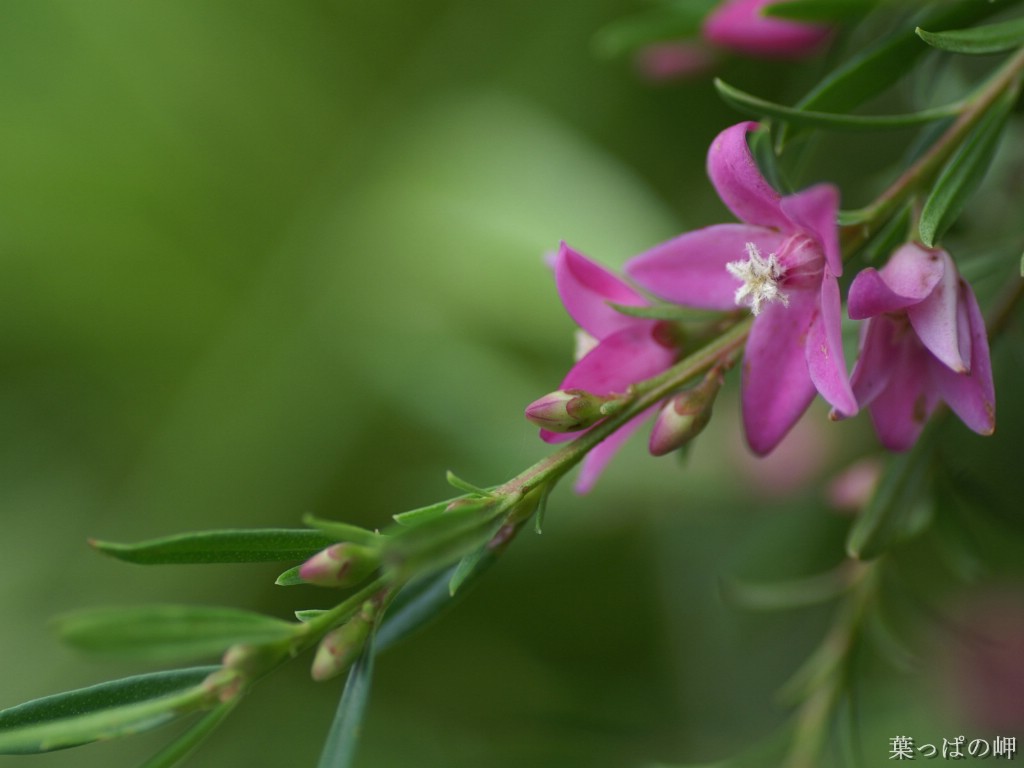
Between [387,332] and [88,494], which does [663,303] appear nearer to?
[387,332]

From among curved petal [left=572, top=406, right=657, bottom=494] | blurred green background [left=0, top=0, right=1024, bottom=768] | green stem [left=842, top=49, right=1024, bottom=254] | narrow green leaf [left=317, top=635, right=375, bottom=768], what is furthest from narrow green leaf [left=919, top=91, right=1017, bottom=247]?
blurred green background [left=0, top=0, right=1024, bottom=768]

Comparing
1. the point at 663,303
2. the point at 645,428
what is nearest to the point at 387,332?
the point at 645,428

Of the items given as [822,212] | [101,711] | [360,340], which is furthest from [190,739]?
Answer: [360,340]

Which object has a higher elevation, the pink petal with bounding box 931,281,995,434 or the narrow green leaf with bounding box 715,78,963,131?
the narrow green leaf with bounding box 715,78,963,131

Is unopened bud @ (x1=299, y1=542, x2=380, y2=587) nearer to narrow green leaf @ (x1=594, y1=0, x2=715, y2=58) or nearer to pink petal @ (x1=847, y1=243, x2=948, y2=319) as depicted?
pink petal @ (x1=847, y1=243, x2=948, y2=319)

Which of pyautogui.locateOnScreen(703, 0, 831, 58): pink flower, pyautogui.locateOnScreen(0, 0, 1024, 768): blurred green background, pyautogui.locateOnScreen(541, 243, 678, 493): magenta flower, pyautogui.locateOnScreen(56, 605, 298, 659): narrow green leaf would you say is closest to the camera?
pyautogui.locateOnScreen(56, 605, 298, 659): narrow green leaf

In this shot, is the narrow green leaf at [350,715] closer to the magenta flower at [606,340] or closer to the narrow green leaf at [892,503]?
the magenta flower at [606,340]

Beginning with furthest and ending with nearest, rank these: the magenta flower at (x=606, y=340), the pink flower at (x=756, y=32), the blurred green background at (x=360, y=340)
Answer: the blurred green background at (x=360, y=340)
the pink flower at (x=756, y=32)
the magenta flower at (x=606, y=340)

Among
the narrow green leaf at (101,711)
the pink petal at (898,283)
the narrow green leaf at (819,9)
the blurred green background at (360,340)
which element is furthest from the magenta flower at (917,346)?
the blurred green background at (360,340)
